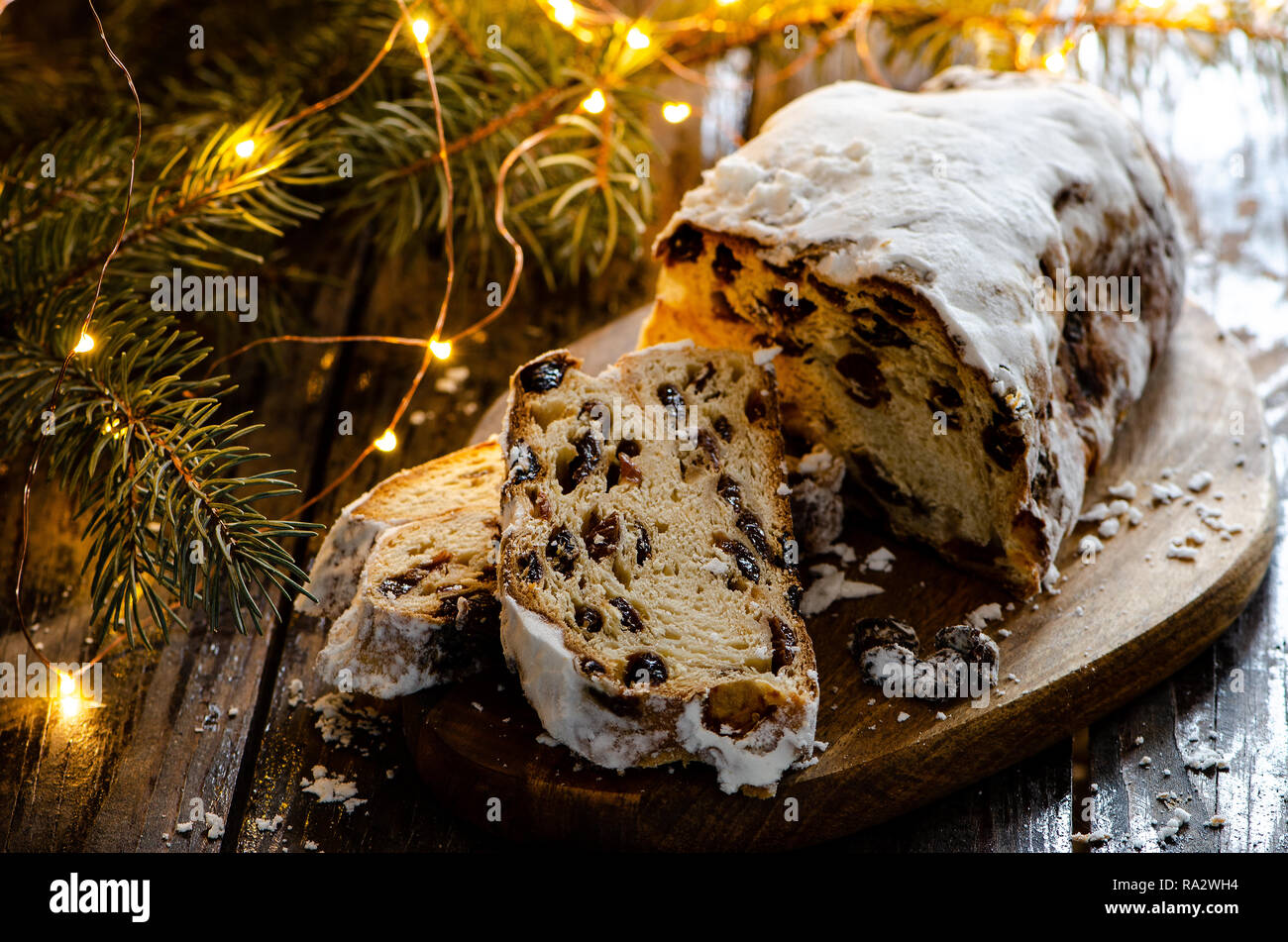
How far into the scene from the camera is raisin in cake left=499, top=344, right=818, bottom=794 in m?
1.91

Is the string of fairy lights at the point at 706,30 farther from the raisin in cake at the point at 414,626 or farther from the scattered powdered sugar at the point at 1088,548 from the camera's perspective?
the scattered powdered sugar at the point at 1088,548

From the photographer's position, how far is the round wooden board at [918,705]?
194cm

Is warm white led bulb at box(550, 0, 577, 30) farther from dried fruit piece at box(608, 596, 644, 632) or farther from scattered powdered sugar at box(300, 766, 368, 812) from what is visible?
scattered powdered sugar at box(300, 766, 368, 812)

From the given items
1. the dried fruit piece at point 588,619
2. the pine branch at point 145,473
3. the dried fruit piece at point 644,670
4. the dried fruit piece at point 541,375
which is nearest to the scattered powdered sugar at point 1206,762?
the dried fruit piece at point 644,670

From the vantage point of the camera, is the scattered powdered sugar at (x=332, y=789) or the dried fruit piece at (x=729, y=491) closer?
the scattered powdered sugar at (x=332, y=789)

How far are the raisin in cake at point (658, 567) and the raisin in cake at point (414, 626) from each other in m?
0.10

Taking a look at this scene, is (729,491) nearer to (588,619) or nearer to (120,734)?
(588,619)

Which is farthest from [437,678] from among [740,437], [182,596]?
[740,437]

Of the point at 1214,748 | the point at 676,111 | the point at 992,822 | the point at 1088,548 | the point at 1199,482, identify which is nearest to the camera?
the point at 992,822

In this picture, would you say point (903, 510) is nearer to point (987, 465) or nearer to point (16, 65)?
point (987, 465)

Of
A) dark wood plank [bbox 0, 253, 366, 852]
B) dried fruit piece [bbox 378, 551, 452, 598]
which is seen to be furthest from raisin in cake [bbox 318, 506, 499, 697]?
dark wood plank [bbox 0, 253, 366, 852]

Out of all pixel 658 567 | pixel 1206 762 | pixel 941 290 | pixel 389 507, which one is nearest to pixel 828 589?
pixel 658 567

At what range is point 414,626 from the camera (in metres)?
2.04

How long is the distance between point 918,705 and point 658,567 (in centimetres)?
50
